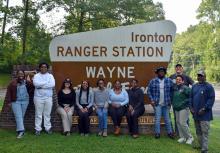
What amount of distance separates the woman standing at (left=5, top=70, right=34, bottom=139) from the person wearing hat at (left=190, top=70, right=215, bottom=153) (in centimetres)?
405

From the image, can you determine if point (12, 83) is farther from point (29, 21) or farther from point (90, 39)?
point (29, 21)

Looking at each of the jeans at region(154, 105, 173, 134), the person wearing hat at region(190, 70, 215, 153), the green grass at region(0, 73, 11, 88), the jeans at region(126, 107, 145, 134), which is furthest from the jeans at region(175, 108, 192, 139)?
the green grass at region(0, 73, 11, 88)

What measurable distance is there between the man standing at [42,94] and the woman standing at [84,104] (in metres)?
0.73

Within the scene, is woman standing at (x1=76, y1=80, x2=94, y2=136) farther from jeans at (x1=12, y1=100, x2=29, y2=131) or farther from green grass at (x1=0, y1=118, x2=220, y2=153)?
jeans at (x1=12, y1=100, x2=29, y2=131)

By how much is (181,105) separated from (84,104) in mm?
2431

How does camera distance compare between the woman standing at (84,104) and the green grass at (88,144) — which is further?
the woman standing at (84,104)

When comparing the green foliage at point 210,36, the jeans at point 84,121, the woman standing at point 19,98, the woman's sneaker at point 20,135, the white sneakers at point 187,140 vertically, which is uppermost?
the green foliage at point 210,36

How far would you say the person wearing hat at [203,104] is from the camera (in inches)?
341

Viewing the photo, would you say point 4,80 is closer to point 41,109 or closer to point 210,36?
point 41,109

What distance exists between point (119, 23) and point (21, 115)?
48.4 feet

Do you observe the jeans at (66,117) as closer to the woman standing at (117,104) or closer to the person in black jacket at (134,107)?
the woman standing at (117,104)

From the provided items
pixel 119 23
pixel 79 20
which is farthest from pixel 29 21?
pixel 119 23

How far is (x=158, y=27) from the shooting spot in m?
11.5

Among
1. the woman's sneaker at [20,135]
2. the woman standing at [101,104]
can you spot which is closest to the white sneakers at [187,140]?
the woman standing at [101,104]
